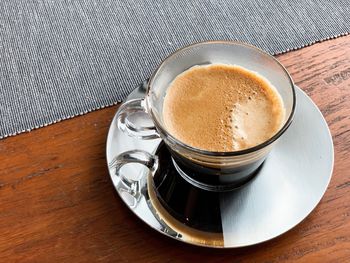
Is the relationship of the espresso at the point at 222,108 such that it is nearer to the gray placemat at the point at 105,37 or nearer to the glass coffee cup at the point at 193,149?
the glass coffee cup at the point at 193,149

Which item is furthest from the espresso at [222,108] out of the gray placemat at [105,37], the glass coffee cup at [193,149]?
the gray placemat at [105,37]

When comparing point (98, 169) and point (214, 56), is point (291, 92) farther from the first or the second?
point (98, 169)

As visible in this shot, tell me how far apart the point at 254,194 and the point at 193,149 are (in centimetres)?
11

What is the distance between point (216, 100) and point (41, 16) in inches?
15.0

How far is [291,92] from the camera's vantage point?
549 mm

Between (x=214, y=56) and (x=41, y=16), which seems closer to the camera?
(x=214, y=56)

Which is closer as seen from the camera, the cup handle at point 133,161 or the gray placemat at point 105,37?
the cup handle at point 133,161

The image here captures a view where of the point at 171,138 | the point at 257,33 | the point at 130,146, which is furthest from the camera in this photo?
the point at 257,33

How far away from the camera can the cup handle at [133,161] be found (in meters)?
0.55

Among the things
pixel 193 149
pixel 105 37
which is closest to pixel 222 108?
pixel 193 149

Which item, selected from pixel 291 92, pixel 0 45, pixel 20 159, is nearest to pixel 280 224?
pixel 291 92

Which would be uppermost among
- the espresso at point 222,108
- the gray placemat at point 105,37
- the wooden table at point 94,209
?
the espresso at point 222,108

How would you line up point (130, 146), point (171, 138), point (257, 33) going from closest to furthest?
point (171, 138), point (130, 146), point (257, 33)

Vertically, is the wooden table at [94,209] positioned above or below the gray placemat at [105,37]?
below
